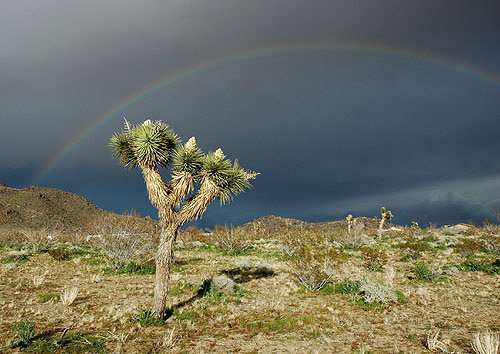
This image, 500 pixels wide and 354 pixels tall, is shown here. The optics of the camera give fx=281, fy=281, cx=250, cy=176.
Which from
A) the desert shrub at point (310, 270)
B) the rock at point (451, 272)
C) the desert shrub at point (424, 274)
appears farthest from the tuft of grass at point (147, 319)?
the rock at point (451, 272)

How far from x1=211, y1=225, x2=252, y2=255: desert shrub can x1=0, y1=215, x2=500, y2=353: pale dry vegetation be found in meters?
5.83

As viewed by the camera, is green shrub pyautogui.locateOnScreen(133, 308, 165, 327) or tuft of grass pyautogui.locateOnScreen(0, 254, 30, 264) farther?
tuft of grass pyautogui.locateOnScreen(0, 254, 30, 264)

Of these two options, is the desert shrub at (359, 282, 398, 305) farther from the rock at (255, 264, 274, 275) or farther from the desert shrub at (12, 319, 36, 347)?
the desert shrub at (12, 319, 36, 347)

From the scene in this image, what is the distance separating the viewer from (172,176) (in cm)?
1000

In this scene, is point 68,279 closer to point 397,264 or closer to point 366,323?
point 366,323

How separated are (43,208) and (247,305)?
266 feet

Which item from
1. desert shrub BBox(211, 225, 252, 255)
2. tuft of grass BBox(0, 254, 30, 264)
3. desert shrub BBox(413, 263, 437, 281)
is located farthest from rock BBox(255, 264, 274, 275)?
tuft of grass BBox(0, 254, 30, 264)

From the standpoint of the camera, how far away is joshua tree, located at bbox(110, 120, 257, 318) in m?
9.09

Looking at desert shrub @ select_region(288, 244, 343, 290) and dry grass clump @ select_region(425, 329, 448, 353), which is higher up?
desert shrub @ select_region(288, 244, 343, 290)

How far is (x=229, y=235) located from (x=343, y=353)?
19.8m

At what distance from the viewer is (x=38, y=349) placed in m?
6.22

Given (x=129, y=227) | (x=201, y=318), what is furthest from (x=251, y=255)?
(x=201, y=318)

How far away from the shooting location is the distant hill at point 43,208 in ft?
210

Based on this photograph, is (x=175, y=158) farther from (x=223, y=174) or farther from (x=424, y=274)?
(x=424, y=274)
